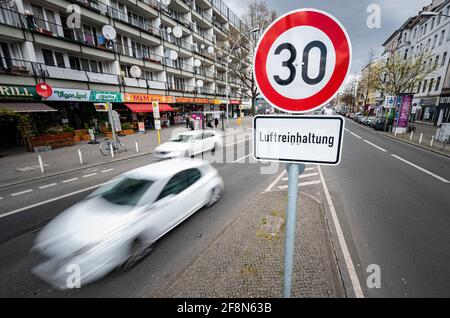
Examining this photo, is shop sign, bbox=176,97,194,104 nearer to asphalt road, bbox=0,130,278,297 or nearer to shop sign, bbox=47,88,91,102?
shop sign, bbox=47,88,91,102

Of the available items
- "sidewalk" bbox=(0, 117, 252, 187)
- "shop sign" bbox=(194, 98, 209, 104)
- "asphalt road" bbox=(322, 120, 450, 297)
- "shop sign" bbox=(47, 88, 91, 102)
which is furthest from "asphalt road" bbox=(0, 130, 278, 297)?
"shop sign" bbox=(194, 98, 209, 104)

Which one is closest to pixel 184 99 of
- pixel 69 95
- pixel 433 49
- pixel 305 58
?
pixel 69 95

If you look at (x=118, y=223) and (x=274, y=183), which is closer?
(x=118, y=223)

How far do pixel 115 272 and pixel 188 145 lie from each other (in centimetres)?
784

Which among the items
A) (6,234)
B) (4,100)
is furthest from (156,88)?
(6,234)

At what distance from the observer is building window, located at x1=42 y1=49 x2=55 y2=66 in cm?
1552

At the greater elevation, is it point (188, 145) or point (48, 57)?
point (48, 57)

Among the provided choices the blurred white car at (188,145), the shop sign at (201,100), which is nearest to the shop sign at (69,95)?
the blurred white car at (188,145)

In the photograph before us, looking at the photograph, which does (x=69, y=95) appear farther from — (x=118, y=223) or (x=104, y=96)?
(x=118, y=223)

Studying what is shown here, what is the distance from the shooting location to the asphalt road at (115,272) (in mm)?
2967

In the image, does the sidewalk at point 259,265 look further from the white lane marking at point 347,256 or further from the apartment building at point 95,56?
the apartment building at point 95,56

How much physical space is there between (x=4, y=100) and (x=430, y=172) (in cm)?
2499

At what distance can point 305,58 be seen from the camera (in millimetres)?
1447

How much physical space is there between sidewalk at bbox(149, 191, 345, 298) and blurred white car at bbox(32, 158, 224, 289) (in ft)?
3.18
